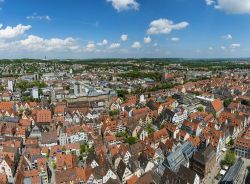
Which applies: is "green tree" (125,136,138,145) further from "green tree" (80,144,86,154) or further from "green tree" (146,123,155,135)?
"green tree" (80,144,86,154)

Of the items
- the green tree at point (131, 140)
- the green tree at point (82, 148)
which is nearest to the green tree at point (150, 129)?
the green tree at point (131, 140)

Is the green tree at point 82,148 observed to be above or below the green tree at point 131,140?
below

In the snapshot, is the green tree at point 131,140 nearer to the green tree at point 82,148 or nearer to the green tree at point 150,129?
the green tree at point 150,129

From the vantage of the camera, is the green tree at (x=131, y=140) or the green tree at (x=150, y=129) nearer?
the green tree at (x=131, y=140)

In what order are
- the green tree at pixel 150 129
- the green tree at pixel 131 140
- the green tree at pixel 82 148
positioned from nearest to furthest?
the green tree at pixel 82 148
the green tree at pixel 131 140
the green tree at pixel 150 129

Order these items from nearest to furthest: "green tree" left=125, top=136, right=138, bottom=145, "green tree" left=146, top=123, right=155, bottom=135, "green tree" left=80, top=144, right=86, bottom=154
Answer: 1. "green tree" left=80, top=144, right=86, bottom=154
2. "green tree" left=125, top=136, right=138, bottom=145
3. "green tree" left=146, top=123, right=155, bottom=135

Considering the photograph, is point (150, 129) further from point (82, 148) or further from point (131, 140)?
point (82, 148)

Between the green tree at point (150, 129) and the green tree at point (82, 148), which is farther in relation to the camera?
the green tree at point (150, 129)

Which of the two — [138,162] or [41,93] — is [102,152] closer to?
[138,162]

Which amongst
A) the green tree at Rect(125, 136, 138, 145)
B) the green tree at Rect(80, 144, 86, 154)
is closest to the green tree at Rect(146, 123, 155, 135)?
the green tree at Rect(125, 136, 138, 145)

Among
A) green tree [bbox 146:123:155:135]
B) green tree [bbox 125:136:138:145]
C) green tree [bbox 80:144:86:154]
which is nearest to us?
green tree [bbox 80:144:86:154]

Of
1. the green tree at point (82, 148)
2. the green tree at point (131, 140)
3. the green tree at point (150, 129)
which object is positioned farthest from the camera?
the green tree at point (150, 129)
